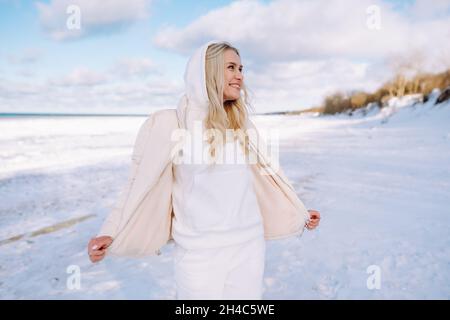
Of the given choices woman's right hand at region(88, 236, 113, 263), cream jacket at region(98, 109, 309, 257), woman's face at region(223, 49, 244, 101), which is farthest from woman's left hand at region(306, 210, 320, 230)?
woman's right hand at region(88, 236, 113, 263)

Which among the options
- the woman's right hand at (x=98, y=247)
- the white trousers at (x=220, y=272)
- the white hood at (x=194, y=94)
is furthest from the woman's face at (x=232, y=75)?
the woman's right hand at (x=98, y=247)

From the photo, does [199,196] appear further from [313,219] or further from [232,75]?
[313,219]

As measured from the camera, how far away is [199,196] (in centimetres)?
180

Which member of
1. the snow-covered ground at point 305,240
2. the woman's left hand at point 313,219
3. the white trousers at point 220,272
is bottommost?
the snow-covered ground at point 305,240

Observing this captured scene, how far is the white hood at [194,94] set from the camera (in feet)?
5.99

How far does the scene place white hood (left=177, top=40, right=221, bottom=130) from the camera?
5.99 feet

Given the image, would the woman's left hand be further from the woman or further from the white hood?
the white hood

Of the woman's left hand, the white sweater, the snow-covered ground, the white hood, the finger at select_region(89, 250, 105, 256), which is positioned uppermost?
the white hood

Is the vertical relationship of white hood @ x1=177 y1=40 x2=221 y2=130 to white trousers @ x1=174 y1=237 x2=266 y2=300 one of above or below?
above

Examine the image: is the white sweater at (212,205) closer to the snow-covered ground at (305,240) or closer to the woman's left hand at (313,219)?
the woman's left hand at (313,219)

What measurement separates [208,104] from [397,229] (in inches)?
144

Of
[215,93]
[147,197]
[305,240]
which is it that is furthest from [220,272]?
[305,240]

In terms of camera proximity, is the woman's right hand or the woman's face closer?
the woman's right hand
